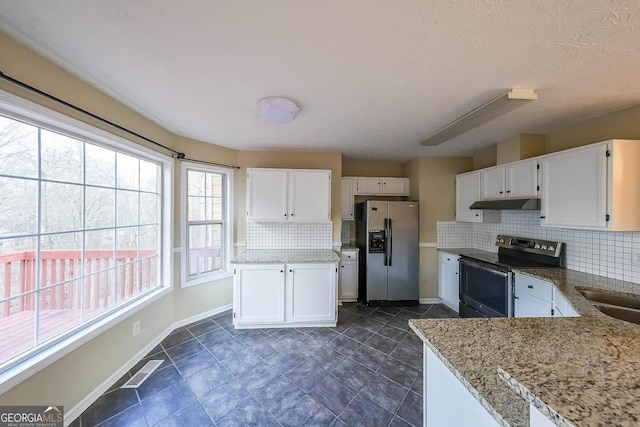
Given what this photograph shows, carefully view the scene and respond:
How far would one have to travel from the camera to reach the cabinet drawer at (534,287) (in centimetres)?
201

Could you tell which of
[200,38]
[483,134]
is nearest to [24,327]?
[200,38]

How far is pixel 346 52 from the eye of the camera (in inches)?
51.5

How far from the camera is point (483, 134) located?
8.89 feet

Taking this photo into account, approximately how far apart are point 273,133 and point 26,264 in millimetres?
2223

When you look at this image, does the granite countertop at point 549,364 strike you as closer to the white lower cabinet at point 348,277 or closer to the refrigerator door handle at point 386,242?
the refrigerator door handle at point 386,242

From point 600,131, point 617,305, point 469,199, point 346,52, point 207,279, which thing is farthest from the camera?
point 469,199

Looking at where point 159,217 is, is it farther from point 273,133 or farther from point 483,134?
point 483,134

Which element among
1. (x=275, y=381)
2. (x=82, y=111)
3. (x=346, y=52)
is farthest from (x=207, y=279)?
(x=346, y=52)

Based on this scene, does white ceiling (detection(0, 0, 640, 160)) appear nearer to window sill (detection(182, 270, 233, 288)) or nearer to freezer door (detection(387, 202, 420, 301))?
freezer door (detection(387, 202, 420, 301))

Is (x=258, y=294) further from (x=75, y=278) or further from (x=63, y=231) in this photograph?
(x=63, y=231)

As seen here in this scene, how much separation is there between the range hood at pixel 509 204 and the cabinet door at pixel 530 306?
0.89 meters

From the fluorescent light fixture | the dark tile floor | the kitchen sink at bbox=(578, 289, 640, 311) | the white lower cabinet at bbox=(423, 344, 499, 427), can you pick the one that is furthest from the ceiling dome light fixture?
the kitchen sink at bbox=(578, 289, 640, 311)

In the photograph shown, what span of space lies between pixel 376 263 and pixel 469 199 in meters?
1.67

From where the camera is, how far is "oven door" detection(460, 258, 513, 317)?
2408 millimetres
